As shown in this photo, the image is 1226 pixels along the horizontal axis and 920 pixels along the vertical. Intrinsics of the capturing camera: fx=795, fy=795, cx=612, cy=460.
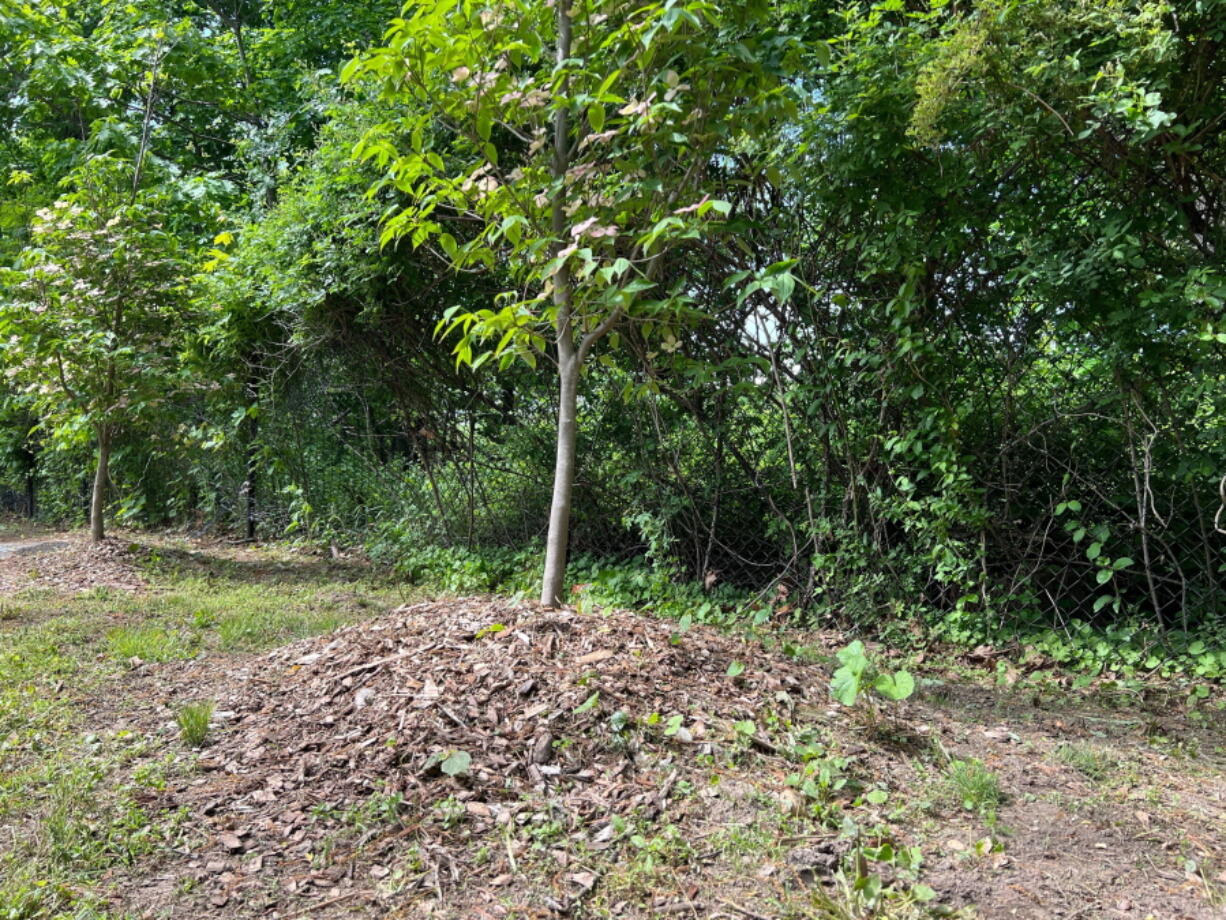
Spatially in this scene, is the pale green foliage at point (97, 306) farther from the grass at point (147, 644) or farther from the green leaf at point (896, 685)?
the green leaf at point (896, 685)

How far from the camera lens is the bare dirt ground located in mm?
1967

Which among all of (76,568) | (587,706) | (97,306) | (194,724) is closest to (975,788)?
(587,706)

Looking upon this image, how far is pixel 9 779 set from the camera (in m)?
2.60

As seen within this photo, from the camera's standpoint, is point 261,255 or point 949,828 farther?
point 261,255

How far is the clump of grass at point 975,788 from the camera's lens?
2.30 meters

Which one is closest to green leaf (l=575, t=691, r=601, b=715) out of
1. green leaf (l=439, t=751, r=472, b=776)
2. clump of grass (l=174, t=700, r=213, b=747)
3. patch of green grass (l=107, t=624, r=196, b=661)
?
green leaf (l=439, t=751, r=472, b=776)

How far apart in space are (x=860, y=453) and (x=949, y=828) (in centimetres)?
242

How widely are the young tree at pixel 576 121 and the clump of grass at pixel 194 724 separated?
5.56ft

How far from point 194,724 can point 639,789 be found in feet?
5.69

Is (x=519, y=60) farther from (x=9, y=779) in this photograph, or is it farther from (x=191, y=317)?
(x=191, y=317)

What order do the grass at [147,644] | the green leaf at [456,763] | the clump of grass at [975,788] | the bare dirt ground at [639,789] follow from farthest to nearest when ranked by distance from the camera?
the grass at [147,644], the green leaf at [456,763], the clump of grass at [975,788], the bare dirt ground at [639,789]

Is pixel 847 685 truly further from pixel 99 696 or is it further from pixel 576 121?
pixel 99 696

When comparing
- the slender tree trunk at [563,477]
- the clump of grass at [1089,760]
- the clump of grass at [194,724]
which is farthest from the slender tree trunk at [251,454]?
the clump of grass at [1089,760]

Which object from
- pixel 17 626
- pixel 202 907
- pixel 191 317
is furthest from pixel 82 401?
pixel 202 907
